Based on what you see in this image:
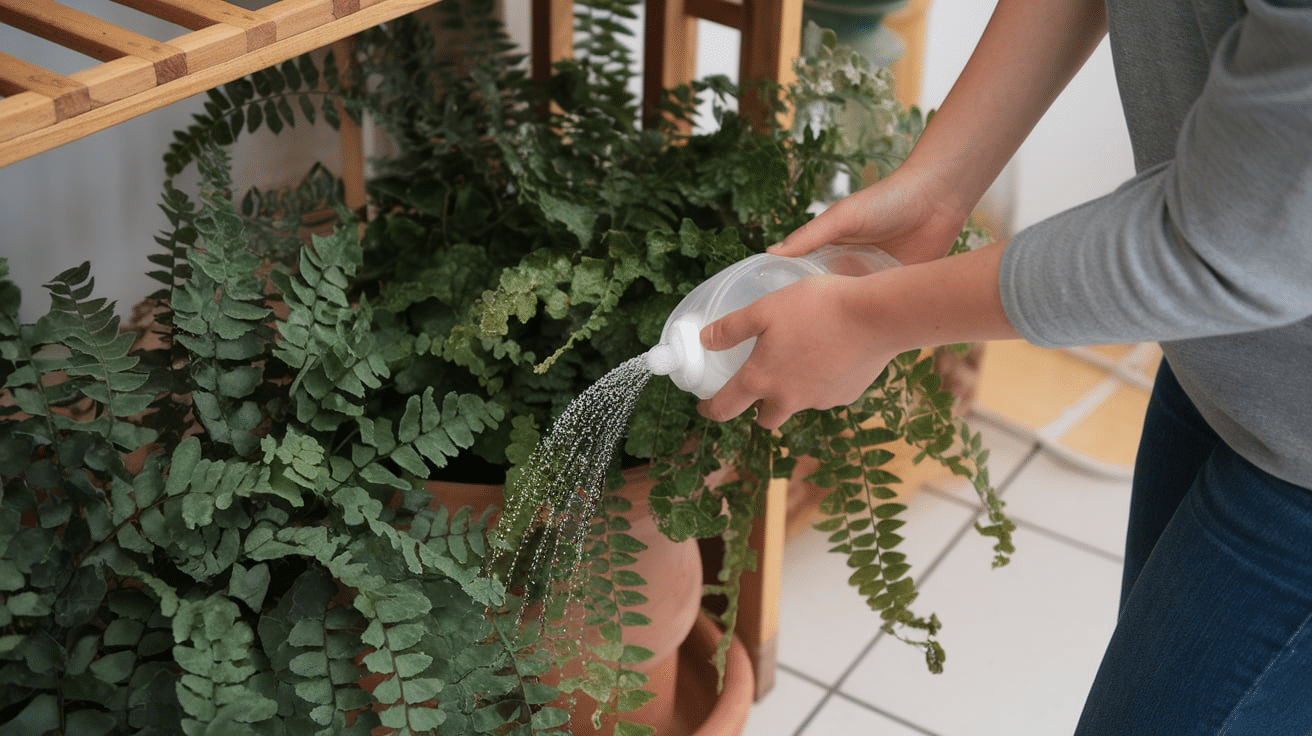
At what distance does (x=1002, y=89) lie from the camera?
0.91m

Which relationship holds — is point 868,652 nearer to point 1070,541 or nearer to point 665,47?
point 1070,541

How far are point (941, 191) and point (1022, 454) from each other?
1243mm

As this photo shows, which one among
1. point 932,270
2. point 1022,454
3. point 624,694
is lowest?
point 1022,454

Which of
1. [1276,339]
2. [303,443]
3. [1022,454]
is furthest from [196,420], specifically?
[1022,454]

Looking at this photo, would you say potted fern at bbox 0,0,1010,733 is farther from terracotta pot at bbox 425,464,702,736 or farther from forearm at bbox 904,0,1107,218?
forearm at bbox 904,0,1107,218

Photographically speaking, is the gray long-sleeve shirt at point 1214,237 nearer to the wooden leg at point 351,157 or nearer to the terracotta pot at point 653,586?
the terracotta pot at point 653,586

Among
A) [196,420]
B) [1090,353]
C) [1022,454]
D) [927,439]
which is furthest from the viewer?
[1090,353]

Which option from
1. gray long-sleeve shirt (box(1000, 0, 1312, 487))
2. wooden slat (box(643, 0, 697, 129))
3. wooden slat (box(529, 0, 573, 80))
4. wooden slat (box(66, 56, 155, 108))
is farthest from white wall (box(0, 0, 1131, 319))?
gray long-sleeve shirt (box(1000, 0, 1312, 487))

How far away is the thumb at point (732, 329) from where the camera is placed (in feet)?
2.70

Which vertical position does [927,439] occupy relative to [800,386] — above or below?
below

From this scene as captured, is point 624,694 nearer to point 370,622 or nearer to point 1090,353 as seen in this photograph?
point 370,622

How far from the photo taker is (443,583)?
981 millimetres

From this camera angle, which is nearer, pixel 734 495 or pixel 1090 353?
pixel 734 495

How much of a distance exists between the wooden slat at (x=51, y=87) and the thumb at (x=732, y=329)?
0.42 meters
